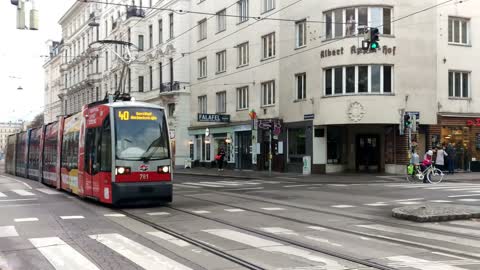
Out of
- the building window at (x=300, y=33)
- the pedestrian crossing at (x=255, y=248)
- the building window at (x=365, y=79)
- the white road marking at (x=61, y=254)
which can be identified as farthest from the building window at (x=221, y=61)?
the white road marking at (x=61, y=254)

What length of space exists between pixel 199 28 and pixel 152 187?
109 feet

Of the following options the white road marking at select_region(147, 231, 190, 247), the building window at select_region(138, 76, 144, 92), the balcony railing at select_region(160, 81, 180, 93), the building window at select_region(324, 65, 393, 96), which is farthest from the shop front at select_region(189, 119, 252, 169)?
the white road marking at select_region(147, 231, 190, 247)

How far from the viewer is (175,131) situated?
47.5 metres

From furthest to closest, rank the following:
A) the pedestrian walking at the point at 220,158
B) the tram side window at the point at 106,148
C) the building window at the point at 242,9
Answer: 1. the building window at the point at 242,9
2. the pedestrian walking at the point at 220,158
3. the tram side window at the point at 106,148

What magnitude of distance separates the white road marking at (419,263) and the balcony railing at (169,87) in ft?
133

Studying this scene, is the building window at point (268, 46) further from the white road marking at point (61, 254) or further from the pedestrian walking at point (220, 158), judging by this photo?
the white road marking at point (61, 254)

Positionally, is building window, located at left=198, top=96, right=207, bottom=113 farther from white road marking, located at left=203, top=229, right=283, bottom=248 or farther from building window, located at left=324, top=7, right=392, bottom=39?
white road marking, located at left=203, top=229, right=283, bottom=248

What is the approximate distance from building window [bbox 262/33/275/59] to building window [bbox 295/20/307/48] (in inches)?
100

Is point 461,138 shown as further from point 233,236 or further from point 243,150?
Answer: point 233,236

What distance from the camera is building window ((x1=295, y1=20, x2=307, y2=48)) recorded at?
33.3 metres

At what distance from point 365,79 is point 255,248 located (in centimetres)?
2309

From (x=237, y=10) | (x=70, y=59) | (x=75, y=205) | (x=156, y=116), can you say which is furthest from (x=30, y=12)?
(x=70, y=59)

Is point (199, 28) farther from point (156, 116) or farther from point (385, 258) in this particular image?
point (385, 258)

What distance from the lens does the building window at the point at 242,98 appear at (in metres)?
39.7
